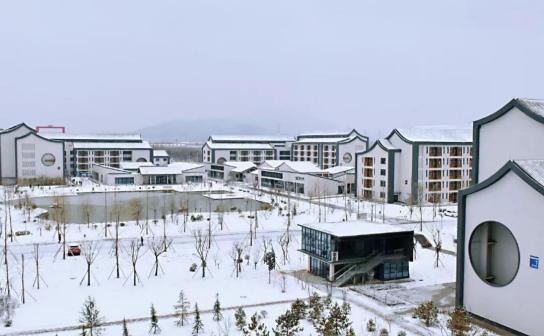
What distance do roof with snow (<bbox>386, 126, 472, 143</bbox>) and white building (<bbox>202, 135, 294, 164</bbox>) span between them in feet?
83.1

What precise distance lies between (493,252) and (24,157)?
42.4 metres

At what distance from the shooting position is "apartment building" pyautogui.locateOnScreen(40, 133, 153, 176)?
53.1m

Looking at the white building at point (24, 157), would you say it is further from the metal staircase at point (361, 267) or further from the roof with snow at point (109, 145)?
the metal staircase at point (361, 267)

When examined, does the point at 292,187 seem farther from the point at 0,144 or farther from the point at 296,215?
the point at 0,144

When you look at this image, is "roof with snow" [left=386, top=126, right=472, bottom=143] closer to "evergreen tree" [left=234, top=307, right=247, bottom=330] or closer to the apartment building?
"evergreen tree" [left=234, top=307, right=247, bottom=330]

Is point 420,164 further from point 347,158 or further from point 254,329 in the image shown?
point 254,329

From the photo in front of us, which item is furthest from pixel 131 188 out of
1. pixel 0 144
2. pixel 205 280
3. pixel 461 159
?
pixel 205 280

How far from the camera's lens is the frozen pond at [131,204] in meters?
28.3

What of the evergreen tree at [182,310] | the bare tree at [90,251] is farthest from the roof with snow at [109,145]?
the evergreen tree at [182,310]

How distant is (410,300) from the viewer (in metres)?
14.3

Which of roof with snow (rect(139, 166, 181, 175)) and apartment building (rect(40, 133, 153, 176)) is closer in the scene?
roof with snow (rect(139, 166, 181, 175))

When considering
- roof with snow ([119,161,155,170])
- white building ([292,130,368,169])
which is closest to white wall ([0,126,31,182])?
roof with snow ([119,161,155,170])

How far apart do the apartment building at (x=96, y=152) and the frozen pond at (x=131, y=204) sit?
13.7m

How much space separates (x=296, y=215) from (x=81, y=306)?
55.0 ft
